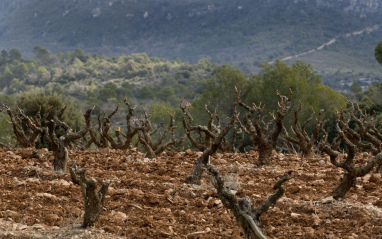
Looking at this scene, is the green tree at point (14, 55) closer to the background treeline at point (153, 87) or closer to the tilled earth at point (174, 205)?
the background treeline at point (153, 87)

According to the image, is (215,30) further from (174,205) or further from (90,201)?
(90,201)

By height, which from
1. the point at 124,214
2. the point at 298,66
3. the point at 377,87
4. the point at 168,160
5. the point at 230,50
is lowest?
Result: the point at 230,50

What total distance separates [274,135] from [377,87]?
79.7ft

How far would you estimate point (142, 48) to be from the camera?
5650 inches

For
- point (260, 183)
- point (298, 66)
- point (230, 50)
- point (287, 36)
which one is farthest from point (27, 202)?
point (230, 50)

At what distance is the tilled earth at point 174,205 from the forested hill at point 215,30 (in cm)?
7800

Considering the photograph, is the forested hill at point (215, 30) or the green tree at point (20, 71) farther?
the forested hill at point (215, 30)

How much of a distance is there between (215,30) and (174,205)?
133660 mm

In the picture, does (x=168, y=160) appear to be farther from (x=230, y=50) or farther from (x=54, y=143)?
(x=230, y=50)

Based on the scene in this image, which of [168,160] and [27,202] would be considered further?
[168,160]

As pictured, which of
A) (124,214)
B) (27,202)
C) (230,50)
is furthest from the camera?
(230,50)

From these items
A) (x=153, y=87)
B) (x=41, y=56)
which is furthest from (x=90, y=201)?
(x=41, y=56)

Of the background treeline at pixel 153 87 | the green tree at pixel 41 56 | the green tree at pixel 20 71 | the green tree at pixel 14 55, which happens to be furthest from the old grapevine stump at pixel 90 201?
the green tree at pixel 14 55

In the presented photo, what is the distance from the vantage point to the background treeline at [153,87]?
24.8 m
